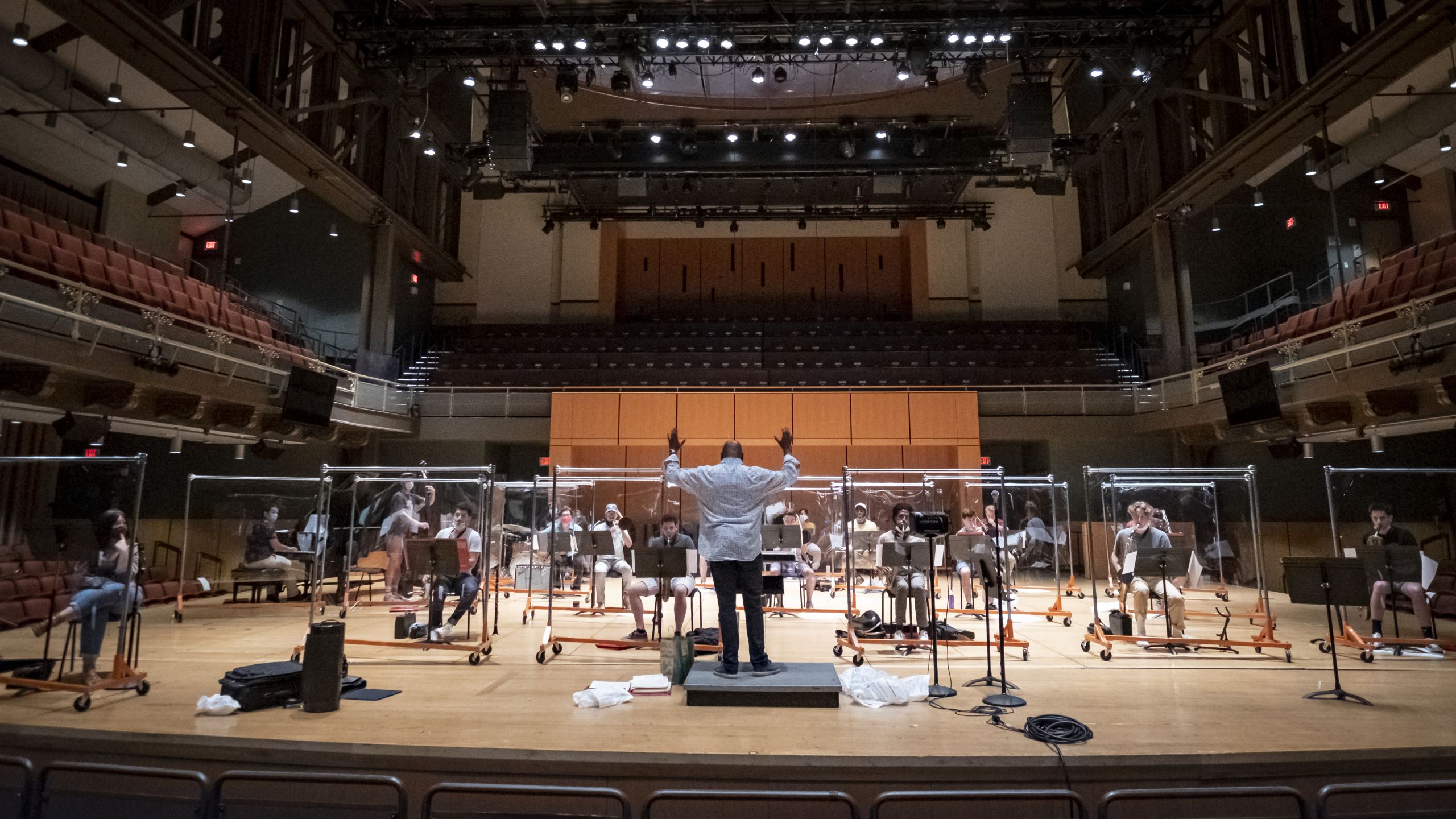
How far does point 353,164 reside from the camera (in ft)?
48.1

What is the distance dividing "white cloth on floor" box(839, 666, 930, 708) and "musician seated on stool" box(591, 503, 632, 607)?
3.18m

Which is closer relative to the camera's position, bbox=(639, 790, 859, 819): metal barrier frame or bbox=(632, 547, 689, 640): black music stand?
bbox=(639, 790, 859, 819): metal barrier frame

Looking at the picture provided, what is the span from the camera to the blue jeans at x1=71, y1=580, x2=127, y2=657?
5258 millimetres

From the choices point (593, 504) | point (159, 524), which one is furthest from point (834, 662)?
point (159, 524)

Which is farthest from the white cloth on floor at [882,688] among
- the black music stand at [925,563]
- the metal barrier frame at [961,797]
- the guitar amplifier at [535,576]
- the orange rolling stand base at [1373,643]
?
the guitar amplifier at [535,576]

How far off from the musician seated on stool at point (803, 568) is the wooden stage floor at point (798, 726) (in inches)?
74.3

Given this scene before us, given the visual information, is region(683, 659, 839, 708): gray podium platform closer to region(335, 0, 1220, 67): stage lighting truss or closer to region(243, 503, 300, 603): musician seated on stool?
region(243, 503, 300, 603): musician seated on stool

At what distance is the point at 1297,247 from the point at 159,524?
23.0 m

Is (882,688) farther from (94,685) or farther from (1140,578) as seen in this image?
(94,685)

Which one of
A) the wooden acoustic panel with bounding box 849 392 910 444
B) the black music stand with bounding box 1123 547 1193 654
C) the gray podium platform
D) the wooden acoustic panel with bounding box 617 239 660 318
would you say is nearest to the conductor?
the gray podium platform

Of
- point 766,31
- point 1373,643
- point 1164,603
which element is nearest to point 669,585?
point 1164,603

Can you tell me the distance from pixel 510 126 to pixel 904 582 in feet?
32.7

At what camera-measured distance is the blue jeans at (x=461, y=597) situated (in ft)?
23.3

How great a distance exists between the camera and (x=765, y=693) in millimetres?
4773
